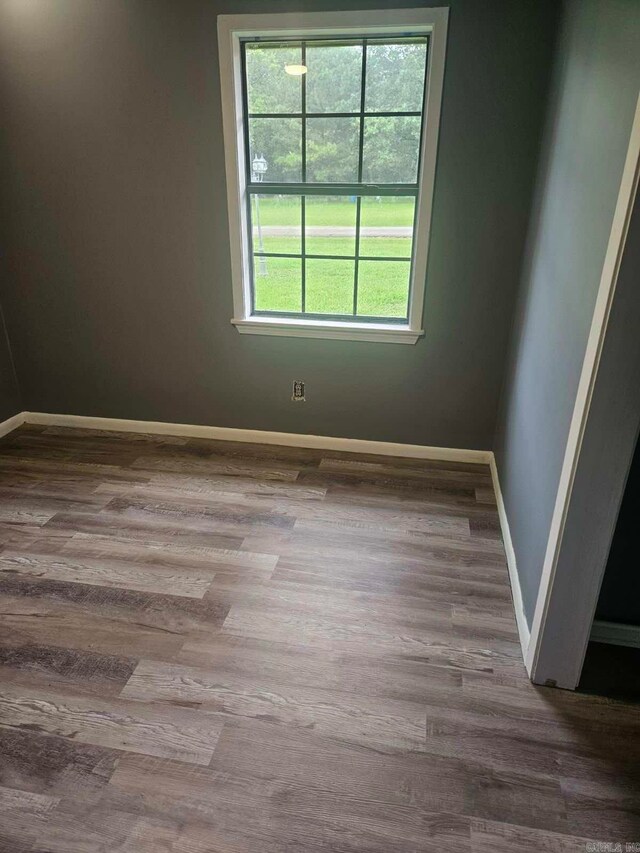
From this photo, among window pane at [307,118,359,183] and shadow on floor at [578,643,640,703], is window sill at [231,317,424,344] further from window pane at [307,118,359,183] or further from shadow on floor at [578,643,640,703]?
shadow on floor at [578,643,640,703]

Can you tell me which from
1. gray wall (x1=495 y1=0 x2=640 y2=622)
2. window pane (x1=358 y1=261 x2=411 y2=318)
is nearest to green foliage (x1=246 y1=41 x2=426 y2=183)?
window pane (x1=358 y1=261 x2=411 y2=318)

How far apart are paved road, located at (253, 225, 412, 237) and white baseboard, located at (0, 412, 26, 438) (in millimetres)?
2026

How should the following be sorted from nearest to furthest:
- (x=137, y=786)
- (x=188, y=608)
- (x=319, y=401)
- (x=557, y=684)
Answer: (x=137, y=786), (x=557, y=684), (x=188, y=608), (x=319, y=401)

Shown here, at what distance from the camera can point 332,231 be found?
2.79 metres

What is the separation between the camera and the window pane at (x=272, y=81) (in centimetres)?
254

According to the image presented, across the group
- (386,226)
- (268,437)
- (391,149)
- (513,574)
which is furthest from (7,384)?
(513,574)

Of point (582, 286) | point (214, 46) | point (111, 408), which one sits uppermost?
point (214, 46)

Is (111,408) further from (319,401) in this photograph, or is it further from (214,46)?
(214,46)

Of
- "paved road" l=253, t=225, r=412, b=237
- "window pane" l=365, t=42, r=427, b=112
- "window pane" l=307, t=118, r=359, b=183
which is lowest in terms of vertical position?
"paved road" l=253, t=225, r=412, b=237

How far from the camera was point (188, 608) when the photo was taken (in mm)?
1957

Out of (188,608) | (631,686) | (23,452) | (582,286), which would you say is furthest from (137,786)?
(23,452)

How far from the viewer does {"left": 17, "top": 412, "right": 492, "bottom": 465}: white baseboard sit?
3057 millimetres

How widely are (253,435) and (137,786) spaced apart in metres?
2.09

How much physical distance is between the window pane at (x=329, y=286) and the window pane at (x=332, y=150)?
426 millimetres
